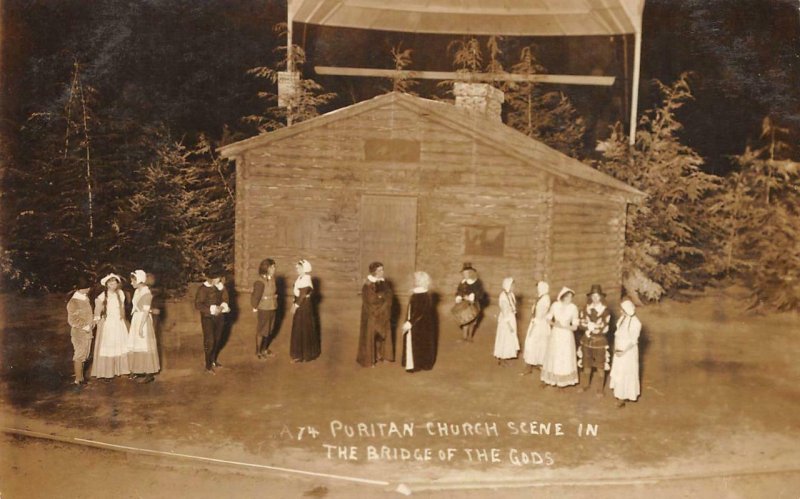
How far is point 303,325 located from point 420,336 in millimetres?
A: 2200

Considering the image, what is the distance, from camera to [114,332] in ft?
35.4

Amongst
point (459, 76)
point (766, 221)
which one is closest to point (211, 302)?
point (459, 76)

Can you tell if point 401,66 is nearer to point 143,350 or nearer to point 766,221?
point 766,221

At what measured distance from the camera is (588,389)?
11.3m

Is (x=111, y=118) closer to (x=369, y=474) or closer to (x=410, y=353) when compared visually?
(x=410, y=353)

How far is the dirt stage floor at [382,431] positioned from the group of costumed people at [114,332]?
322mm

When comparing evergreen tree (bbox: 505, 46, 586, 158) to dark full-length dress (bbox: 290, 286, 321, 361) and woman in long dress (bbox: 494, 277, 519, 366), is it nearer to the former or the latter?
woman in long dress (bbox: 494, 277, 519, 366)

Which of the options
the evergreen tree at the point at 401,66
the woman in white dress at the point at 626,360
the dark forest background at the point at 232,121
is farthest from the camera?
the evergreen tree at the point at 401,66

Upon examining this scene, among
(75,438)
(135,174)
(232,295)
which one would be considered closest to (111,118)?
(135,174)

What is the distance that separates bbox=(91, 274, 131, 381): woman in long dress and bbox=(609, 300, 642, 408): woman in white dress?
25.8 feet

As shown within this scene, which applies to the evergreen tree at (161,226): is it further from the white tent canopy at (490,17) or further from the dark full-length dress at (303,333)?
the dark full-length dress at (303,333)

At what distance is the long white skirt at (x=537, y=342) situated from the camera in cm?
1162

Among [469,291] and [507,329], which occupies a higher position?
[469,291]

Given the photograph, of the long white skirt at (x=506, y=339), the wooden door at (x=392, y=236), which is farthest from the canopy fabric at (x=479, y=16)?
the long white skirt at (x=506, y=339)
